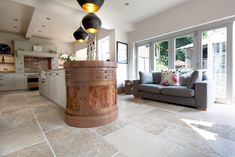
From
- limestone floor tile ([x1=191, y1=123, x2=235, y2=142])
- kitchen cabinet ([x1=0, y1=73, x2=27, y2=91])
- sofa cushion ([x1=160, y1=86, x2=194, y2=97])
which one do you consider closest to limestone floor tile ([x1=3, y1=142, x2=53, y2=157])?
limestone floor tile ([x1=191, y1=123, x2=235, y2=142])

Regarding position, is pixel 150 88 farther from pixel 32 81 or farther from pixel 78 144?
pixel 32 81

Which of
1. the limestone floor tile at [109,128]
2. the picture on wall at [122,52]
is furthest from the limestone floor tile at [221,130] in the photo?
the picture on wall at [122,52]

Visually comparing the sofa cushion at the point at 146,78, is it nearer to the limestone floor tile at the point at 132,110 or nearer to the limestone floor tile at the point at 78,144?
the limestone floor tile at the point at 132,110

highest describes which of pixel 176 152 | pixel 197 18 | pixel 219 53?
pixel 197 18

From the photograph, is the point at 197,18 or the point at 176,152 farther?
the point at 197,18

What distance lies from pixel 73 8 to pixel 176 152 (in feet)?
13.7

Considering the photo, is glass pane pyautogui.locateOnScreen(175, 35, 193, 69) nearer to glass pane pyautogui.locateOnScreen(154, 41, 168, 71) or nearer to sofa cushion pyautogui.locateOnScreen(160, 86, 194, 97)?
glass pane pyautogui.locateOnScreen(154, 41, 168, 71)

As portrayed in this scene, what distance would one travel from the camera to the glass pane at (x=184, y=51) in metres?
3.74

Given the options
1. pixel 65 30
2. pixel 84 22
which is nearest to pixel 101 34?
pixel 65 30

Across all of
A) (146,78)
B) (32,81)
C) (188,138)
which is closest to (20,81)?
(32,81)

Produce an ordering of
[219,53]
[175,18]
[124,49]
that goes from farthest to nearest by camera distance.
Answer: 1. [124,49]
2. [175,18]
3. [219,53]

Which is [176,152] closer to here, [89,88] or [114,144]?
[114,144]

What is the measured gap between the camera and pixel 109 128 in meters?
1.82

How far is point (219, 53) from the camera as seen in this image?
10.7ft
